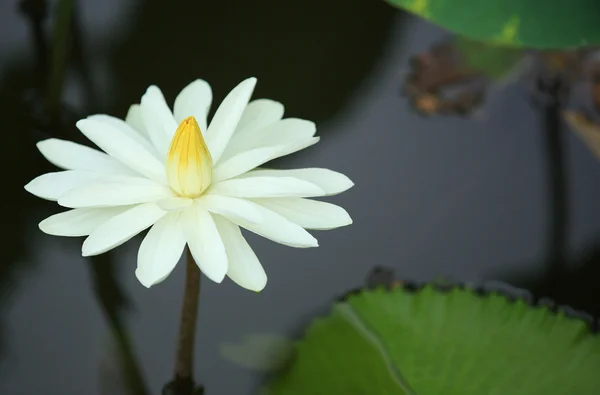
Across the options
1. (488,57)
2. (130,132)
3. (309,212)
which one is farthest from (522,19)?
(130,132)

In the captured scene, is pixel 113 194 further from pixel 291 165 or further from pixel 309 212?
pixel 291 165

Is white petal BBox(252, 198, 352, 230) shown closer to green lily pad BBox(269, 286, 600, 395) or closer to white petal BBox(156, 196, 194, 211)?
white petal BBox(156, 196, 194, 211)

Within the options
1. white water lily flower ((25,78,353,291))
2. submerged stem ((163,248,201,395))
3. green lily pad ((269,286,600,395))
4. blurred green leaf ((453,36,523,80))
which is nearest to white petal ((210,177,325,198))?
white water lily flower ((25,78,353,291))

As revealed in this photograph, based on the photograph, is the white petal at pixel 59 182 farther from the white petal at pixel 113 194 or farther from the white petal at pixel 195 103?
the white petal at pixel 195 103

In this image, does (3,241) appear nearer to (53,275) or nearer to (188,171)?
(53,275)

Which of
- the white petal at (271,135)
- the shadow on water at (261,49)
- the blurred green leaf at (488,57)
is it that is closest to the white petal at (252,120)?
the white petal at (271,135)

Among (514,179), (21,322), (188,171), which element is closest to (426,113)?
(514,179)
